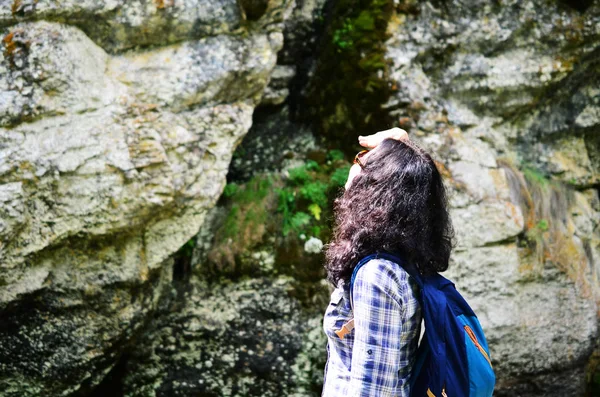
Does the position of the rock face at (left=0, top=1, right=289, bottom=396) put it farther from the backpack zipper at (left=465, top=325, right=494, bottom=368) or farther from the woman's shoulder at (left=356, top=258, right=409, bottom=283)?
the backpack zipper at (left=465, top=325, right=494, bottom=368)

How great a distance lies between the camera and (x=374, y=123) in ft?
17.3

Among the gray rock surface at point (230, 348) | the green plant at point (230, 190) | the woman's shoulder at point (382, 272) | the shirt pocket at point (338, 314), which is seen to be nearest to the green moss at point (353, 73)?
the green plant at point (230, 190)

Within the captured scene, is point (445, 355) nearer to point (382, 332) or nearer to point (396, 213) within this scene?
point (382, 332)

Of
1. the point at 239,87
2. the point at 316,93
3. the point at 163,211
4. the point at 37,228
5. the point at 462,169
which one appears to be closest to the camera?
the point at 37,228

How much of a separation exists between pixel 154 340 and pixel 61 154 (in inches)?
76.8

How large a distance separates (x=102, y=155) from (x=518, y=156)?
169 inches

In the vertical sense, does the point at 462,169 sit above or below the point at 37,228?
above

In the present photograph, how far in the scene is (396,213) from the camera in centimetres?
204

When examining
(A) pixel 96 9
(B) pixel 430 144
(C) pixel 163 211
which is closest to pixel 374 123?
(B) pixel 430 144

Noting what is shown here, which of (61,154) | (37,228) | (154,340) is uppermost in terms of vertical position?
(61,154)

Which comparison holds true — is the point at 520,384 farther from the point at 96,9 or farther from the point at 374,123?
the point at 96,9

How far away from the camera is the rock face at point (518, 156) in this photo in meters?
4.99

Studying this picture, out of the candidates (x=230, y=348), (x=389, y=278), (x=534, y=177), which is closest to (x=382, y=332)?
(x=389, y=278)

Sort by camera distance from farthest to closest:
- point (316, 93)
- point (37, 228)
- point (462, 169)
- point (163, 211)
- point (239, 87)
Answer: point (316, 93) → point (462, 169) → point (239, 87) → point (163, 211) → point (37, 228)
